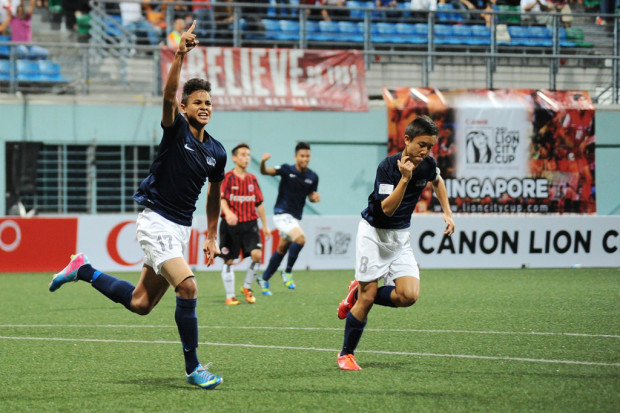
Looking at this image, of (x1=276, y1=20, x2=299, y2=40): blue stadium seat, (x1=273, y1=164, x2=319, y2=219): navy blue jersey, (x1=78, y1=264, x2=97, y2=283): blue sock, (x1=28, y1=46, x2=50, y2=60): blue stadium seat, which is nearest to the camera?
(x1=78, y1=264, x2=97, y2=283): blue sock

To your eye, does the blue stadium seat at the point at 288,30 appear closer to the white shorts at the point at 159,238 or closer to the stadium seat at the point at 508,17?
the stadium seat at the point at 508,17

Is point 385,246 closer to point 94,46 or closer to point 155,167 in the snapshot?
point 155,167

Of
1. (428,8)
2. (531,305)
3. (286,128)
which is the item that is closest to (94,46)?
(286,128)

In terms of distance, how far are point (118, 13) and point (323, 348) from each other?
1700cm

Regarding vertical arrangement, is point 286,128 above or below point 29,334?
above

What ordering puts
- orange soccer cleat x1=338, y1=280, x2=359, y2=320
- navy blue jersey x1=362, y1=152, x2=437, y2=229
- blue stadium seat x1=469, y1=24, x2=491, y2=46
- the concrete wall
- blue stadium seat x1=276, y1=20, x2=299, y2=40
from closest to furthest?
navy blue jersey x1=362, y1=152, x2=437, y2=229
orange soccer cleat x1=338, y1=280, x2=359, y2=320
the concrete wall
blue stadium seat x1=276, y1=20, x2=299, y2=40
blue stadium seat x1=469, y1=24, x2=491, y2=46

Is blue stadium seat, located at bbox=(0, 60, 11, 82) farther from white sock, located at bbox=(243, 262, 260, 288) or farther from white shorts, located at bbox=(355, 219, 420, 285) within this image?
white shorts, located at bbox=(355, 219, 420, 285)

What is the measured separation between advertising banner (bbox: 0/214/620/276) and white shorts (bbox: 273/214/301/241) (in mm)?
3958

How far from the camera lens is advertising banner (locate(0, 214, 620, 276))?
59.6 feet

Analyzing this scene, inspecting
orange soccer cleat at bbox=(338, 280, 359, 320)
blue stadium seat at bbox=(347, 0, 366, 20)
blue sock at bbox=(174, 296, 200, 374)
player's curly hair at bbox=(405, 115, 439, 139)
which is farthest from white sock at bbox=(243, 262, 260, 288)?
blue stadium seat at bbox=(347, 0, 366, 20)

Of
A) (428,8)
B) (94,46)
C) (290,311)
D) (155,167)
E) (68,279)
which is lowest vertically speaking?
(290,311)

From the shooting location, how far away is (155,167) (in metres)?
6.58

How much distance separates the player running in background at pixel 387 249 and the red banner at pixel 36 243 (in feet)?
39.3

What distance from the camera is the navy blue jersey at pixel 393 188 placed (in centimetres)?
718
